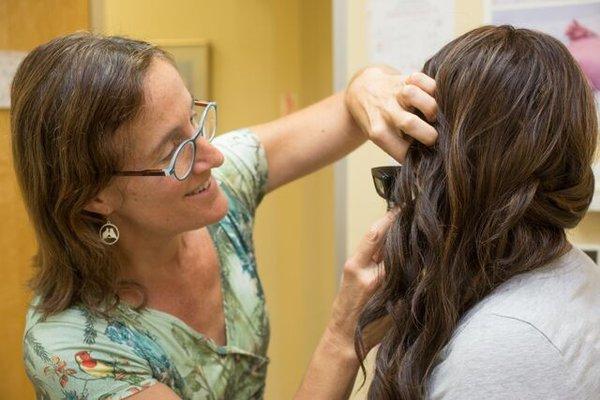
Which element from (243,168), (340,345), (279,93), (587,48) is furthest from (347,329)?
(279,93)

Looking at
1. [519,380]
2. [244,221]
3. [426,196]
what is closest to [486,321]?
[519,380]

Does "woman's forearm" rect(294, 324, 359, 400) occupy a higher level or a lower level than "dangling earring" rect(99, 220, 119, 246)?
lower

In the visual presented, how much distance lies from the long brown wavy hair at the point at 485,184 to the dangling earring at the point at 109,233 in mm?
501

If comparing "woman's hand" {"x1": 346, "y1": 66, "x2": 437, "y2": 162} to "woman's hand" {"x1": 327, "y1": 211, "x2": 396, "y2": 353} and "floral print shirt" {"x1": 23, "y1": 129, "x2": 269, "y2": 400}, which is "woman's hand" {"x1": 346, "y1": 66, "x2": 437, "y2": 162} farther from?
"floral print shirt" {"x1": 23, "y1": 129, "x2": 269, "y2": 400}

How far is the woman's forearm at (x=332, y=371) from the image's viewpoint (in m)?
1.04

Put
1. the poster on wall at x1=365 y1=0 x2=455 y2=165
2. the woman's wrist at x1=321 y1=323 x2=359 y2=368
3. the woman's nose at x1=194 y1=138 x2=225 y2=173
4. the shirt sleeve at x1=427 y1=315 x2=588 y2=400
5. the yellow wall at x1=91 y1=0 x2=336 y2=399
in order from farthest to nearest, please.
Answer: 1. the yellow wall at x1=91 y1=0 x2=336 y2=399
2. the poster on wall at x1=365 y1=0 x2=455 y2=165
3. the woman's nose at x1=194 y1=138 x2=225 y2=173
4. the woman's wrist at x1=321 y1=323 x2=359 y2=368
5. the shirt sleeve at x1=427 y1=315 x2=588 y2=400

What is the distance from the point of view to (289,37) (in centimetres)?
283

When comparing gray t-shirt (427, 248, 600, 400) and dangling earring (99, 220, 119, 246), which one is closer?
gray t-shirt (427, 248, 600, 400)

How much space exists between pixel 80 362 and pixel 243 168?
51 centimetres

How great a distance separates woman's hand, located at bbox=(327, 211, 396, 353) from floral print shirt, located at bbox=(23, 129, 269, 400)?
0.32 meters

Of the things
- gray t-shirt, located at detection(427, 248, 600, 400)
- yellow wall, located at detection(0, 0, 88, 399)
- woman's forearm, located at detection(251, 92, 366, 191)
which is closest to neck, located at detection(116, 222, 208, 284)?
woman's forearm, located at detection(251, 92, 366, 191)

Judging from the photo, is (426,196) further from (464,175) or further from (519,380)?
(519,380)

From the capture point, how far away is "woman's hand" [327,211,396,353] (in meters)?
0.97

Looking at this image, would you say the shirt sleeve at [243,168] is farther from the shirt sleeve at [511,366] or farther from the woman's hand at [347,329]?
the shirt sleeve at [511,366]
